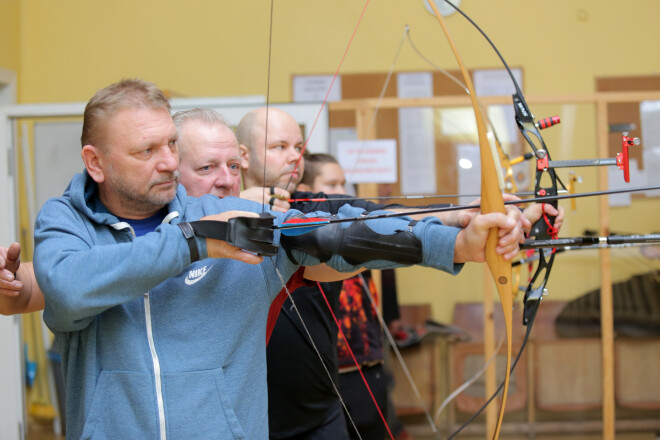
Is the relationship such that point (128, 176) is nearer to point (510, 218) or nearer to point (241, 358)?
point (241, 358)

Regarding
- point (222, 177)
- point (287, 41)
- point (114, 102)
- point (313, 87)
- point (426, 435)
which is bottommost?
point (426, 435)

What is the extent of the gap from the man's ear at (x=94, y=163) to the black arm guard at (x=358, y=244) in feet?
1.03

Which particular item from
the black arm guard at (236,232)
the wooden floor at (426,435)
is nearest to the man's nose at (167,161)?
the black arm guard at (236,232)

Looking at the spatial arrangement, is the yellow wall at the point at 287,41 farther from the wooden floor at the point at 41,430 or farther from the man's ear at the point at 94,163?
the man's ear at the point at 94,163

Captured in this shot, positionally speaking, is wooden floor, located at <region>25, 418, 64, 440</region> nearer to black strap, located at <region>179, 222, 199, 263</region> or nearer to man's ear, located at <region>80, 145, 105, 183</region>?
man's ear, located at <region>80, 145, 105, 183</region>

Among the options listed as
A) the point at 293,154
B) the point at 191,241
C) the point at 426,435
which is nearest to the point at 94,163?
the point at 191,241

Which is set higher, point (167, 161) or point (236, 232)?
point (167, 161)

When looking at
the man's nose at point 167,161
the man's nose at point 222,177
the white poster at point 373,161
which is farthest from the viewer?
the white poster at point 373,161

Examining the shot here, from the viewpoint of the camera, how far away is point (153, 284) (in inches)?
34.6

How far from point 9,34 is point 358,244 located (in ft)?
10.1

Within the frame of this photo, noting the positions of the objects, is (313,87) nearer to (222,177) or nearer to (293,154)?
(293,154)

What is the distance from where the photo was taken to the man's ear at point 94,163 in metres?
1.03

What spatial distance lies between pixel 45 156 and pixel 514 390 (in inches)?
89.1

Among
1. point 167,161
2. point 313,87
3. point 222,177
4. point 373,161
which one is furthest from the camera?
point 313,87
